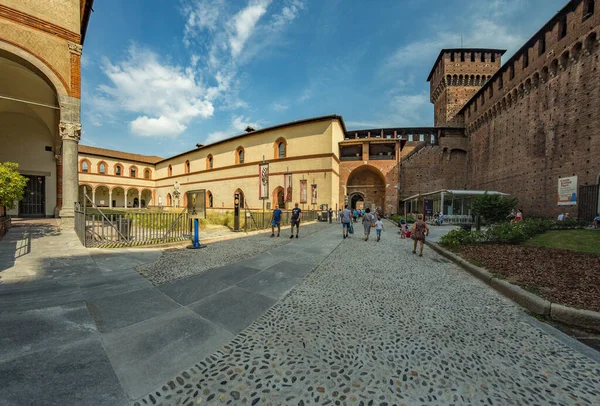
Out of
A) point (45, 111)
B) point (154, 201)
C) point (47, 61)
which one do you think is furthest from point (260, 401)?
point (154, 201)

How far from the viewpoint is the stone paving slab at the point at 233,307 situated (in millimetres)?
2831

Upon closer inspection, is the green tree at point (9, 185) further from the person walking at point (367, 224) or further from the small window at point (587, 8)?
the small window at point (587, 8)

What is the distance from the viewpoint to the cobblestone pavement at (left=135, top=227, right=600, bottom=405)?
5.85 feet

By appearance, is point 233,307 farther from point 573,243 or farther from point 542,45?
point 542,45

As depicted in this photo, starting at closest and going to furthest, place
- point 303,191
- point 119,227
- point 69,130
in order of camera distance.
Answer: point 119,227 → point 69,130 → point 303,191

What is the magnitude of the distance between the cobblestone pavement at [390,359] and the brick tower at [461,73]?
38.6 meters

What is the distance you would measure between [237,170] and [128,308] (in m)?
28.6

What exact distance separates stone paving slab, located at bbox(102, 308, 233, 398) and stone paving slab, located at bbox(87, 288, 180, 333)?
0.18 m

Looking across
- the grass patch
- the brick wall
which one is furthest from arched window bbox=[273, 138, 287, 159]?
the brick wall

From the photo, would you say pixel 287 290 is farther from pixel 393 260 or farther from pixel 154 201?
pixel 154 201

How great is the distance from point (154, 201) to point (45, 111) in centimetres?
3433

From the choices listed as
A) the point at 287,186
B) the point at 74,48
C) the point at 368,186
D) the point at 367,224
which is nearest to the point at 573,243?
the point at 367,224

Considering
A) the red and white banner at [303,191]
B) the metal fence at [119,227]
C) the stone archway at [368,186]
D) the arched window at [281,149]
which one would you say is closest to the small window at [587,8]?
the stone archway at [368,186]

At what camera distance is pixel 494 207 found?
44.9 ft
